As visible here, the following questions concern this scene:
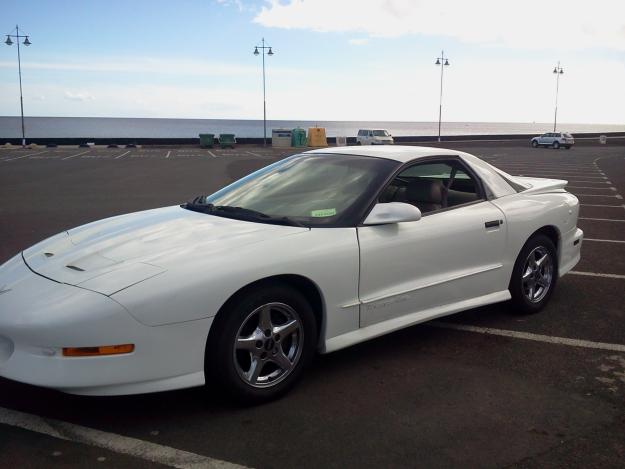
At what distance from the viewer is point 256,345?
329cm

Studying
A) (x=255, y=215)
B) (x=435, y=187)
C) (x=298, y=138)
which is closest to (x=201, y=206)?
(x=255, y=215)

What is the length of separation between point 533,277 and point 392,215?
1.82 m

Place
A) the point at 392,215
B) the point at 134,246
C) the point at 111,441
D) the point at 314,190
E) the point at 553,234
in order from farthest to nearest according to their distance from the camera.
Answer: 1. the point at 553,234
2. the point at 314,190
3. the point at 392,215
4. the point at 134,246
5. the point at 111,441

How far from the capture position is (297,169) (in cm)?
459

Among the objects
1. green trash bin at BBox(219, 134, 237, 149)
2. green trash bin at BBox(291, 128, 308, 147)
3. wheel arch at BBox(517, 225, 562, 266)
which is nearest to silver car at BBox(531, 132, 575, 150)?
green trash bin at BBox(291, 128, 308, 147)

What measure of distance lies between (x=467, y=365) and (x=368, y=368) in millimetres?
649

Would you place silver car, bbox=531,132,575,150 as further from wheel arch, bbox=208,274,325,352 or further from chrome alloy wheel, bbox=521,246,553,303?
wheel arch, bbox=208,274,325,352

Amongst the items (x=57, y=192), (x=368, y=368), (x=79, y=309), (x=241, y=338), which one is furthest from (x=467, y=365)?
(x=57, y=192)

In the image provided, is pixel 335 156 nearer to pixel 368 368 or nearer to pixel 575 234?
pixel 368 368

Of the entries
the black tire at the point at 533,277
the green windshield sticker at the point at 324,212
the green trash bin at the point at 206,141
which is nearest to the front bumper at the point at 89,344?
the green windshield sticker at the point at 324,212

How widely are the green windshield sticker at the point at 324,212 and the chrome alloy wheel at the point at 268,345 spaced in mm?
718

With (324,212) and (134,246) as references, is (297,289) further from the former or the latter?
(134,246)

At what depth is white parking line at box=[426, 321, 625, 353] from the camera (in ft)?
14.1

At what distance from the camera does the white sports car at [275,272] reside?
2.92m
